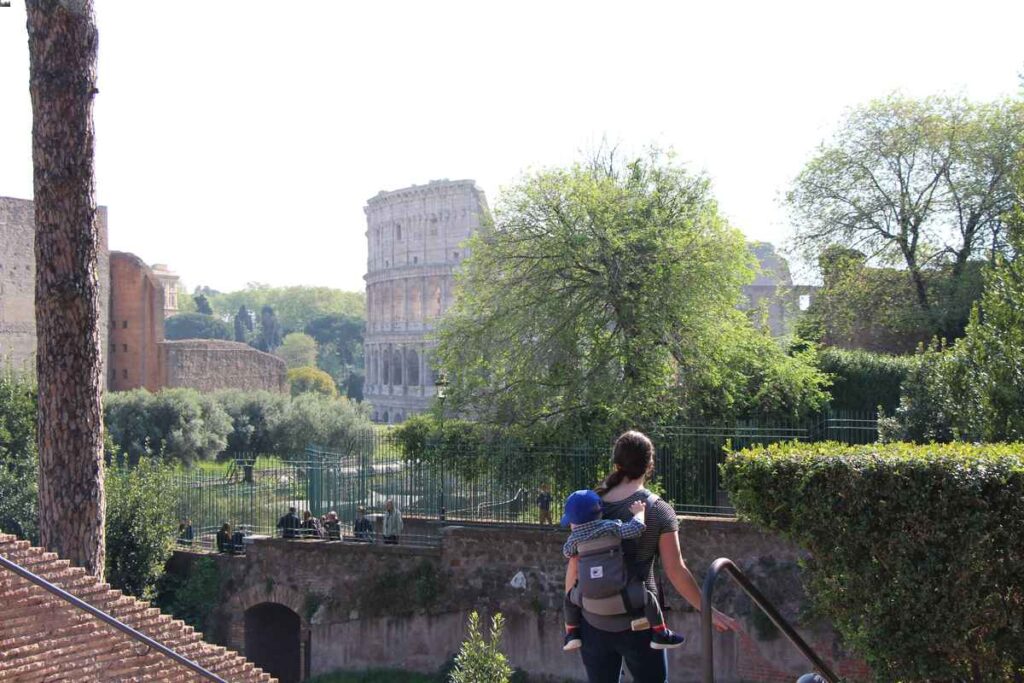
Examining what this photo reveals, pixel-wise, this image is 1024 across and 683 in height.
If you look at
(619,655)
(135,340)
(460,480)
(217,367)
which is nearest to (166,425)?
(135,340)

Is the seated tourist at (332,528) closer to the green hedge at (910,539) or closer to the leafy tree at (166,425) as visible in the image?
the green hedge at (910,539)

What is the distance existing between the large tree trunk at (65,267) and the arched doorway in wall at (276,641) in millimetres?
8580

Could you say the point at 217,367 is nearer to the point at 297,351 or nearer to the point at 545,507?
the point at 545,507

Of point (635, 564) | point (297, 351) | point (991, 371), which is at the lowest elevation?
point (635, 564)

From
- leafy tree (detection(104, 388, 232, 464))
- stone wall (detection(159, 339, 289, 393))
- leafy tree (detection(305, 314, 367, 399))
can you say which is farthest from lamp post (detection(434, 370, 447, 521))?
leafy tree (detection(305, 314, 367, 399))

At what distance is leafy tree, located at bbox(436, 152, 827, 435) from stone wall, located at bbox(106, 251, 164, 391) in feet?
94.3

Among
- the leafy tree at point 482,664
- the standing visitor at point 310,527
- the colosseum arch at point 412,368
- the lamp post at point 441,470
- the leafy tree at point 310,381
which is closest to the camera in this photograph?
the leafy tree at point 482,664

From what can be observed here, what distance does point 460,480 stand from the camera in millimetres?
16750

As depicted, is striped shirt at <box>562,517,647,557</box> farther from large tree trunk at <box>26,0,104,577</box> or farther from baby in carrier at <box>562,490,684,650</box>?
large tree trunk at <box>26,0,104,577</box>

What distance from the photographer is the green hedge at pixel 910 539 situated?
6957 mm

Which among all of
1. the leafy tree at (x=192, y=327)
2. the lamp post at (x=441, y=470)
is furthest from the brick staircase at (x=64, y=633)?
the leafy tree at (x=192, y=327)

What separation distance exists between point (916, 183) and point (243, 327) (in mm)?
91645

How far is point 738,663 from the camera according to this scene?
43.4ft

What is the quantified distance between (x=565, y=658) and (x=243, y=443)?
2534 centimetres
